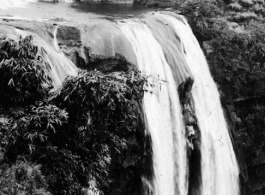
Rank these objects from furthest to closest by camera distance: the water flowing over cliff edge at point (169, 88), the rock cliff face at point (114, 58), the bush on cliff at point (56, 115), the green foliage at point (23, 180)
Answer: the water flowing over cliff edge at point (169, 88) → the rock cliff face at point (114, 58) → the bush on cliff at point (56, 115) → the green foliage at point (23, 180)

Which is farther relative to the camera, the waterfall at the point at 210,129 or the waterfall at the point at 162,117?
the waterfall at the point at 210,129

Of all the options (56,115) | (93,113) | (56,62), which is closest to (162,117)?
(56,62)

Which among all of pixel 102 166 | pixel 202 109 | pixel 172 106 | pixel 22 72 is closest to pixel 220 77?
pixel 202 109

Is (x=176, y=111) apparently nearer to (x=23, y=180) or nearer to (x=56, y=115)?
(x=56, y=115)

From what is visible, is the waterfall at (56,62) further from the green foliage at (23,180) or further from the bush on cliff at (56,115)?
the green foliage at (23,180)

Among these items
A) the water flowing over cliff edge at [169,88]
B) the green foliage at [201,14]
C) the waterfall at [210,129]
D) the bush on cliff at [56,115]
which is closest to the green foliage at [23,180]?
the bush on cliff at [56,115]

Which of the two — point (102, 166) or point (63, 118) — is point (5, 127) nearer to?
point (63, 118)
